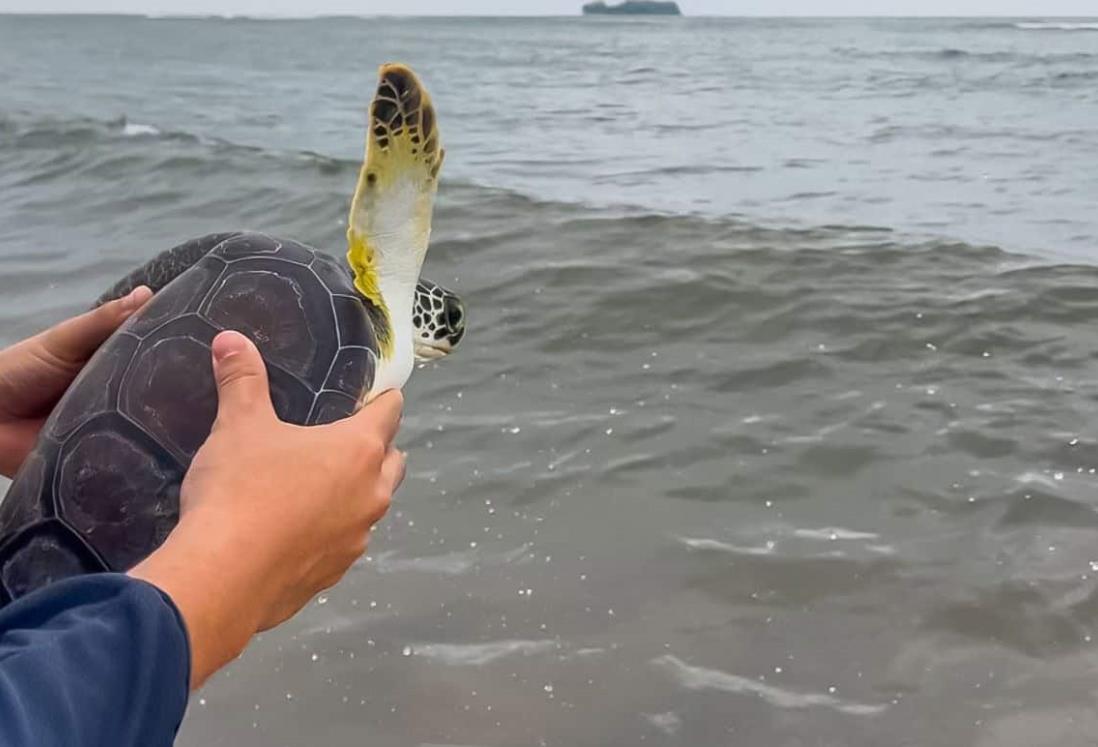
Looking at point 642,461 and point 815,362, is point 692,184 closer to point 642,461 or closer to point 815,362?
point 815,362

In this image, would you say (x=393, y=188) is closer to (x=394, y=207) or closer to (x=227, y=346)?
(x=394, y=207)

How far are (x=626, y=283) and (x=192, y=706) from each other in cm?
309

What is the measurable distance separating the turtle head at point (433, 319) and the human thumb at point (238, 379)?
1.07m

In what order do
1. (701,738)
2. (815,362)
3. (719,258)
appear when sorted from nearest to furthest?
(701,738)
(815,362)
(719,258)

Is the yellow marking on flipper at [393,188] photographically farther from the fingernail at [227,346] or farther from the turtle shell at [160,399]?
the fingernail at [227,346]

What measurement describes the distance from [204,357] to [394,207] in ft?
2.00

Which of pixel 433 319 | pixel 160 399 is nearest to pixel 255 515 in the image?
pixel 160 399

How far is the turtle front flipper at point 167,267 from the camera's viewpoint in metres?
1.73

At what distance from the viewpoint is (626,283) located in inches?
187

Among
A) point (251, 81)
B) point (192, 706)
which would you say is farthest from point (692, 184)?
point (251, 81)

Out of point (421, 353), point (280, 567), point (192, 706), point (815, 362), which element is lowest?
point (192, 706)

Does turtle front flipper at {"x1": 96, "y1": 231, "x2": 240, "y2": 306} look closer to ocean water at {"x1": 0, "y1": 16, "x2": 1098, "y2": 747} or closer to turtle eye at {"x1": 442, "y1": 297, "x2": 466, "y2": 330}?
turtle eye at {"x1": 442, "y1": 297, "x2": 466, "y2": 330}

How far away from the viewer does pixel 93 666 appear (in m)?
0.70

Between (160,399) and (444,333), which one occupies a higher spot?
(160,399)
